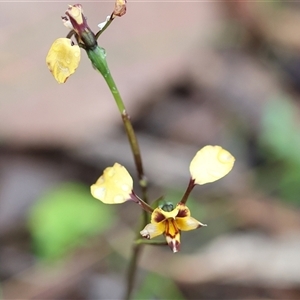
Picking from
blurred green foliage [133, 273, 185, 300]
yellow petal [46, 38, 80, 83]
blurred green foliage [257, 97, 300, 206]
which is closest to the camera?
yellow petal [46, 38, 80, 83]

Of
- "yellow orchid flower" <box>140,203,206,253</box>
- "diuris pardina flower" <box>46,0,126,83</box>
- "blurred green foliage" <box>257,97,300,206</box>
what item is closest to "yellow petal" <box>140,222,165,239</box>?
"yellow orchid flower" <box>140,203,206,253</box>

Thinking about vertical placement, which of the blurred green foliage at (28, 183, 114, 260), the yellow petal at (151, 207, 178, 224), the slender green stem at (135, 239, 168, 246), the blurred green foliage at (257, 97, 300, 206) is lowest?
the yellow petal at (151, 207, 178, 224)

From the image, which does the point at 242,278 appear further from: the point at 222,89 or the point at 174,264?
the point at 222,89

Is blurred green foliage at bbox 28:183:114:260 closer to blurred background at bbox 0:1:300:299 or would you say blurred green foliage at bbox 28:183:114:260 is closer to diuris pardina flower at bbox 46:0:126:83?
blurred background at bbox 0:1:300:299

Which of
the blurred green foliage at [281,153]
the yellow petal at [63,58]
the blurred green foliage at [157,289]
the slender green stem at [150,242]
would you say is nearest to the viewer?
the yellow petal at [63,58]

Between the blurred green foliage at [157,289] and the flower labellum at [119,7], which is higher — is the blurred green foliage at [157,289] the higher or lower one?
the higher one

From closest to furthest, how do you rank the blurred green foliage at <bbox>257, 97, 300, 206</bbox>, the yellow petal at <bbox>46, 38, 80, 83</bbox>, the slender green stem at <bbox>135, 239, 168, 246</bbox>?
the yellow petal at <bbox>46, 38, 80, 83</bbox> → the slender green stem at <bbox>135, 239, 168, 246</bbox> → the blurred green foliage at <bbox>257, 97, 300, 206</bbox>

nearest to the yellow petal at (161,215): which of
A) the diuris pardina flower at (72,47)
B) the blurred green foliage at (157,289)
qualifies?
the diuris pardina flower at (72,47)

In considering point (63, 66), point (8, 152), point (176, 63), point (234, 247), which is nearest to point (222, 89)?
point (176, 63)

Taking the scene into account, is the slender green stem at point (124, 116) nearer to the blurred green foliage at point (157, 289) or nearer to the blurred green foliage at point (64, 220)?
the blurred green foliage at point (157, 289)
